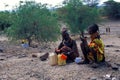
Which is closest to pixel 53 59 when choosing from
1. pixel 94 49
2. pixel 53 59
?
pixel 53 59

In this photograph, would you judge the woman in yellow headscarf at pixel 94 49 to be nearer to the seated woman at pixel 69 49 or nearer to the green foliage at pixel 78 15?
the seated woman at pixel 69 49

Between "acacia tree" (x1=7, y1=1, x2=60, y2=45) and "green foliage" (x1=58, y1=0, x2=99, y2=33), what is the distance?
9608 mm

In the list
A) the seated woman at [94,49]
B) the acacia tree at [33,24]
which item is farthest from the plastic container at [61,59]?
the acacia tree at [33,24]

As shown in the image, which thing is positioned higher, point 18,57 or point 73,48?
point 73,48

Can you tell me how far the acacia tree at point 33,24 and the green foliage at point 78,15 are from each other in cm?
961

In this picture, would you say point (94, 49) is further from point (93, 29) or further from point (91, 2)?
point (91, 2)

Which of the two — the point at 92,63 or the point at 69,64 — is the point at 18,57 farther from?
the point at 92,63

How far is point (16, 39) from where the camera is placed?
16953 millimetres

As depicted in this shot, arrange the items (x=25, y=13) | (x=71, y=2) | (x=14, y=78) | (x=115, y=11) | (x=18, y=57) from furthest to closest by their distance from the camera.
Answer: (x=115, y=11) < (x=71, y=2) < (x=25, y=13) < (x=18, y=57) < (x=14, y=78)

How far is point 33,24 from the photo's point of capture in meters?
16.5

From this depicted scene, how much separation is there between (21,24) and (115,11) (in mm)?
36919

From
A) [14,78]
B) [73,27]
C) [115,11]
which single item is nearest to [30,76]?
[14,78]

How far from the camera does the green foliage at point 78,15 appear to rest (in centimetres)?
2622

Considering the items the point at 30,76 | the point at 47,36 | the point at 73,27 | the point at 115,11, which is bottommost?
the point at 115,11
